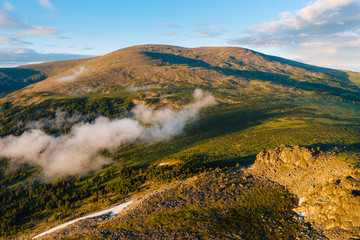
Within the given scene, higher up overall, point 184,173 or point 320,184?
point 320,184

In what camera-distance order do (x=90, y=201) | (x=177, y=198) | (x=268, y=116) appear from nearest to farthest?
(x=177, y=198) < (x=90, y=201) < (x=268, y=116)

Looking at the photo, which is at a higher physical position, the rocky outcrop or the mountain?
the rocky outcrop

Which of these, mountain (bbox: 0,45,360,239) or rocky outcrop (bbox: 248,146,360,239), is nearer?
rocky outcrop (bbox: 248,146,360,239)

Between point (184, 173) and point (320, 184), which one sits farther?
point (184, 173)

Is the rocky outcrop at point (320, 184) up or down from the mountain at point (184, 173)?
up

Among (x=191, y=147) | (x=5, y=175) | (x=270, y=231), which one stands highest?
(x=270, y=231)

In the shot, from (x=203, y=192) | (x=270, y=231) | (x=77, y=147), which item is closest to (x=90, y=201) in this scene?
(x=203, y=192)

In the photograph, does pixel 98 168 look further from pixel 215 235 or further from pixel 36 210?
pixel 215 235

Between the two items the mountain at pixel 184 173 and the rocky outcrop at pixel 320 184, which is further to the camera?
the mountain at pixel 184 173
